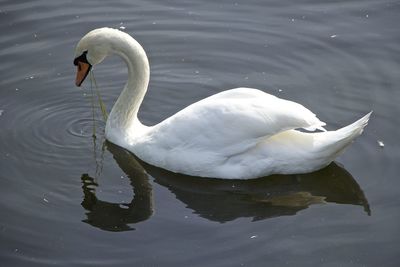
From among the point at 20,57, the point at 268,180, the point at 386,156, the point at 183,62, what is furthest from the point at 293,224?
the point at 20,57

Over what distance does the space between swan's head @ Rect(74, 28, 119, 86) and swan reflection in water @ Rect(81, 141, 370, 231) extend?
129cm

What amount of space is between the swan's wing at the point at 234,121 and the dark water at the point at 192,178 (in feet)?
1.54

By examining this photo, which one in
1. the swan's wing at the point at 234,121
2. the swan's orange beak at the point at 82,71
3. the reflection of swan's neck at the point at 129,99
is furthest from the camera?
the swan's orange beak at the point at 82,71

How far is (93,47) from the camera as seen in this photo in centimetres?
1015

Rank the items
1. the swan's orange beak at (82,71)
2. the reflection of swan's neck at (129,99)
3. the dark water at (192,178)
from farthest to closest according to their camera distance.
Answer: the swan's orange beak at (82,71)
the reflection of swan's neck at (129,99)
the dark water at (192,178)

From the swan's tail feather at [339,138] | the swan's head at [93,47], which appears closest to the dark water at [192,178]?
the swan's tail feather at [339,138]

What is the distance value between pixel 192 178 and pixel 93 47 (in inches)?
73.3

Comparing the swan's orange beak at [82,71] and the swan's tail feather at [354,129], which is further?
the swan's orange beak at [82,71]

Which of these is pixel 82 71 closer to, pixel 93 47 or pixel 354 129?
pixel 93 47

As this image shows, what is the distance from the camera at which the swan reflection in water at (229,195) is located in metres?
9.11

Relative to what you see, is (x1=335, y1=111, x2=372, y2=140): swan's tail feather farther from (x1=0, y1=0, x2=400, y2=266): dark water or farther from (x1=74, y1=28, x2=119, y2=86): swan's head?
(x1=74, y1=28, x2=119, y2=86): swan's head

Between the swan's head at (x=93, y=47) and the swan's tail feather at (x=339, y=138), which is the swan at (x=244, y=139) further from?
the swan's head at (x=93, y=47)

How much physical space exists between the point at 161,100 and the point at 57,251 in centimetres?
314

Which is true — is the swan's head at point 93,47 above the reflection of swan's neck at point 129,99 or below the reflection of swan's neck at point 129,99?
above
